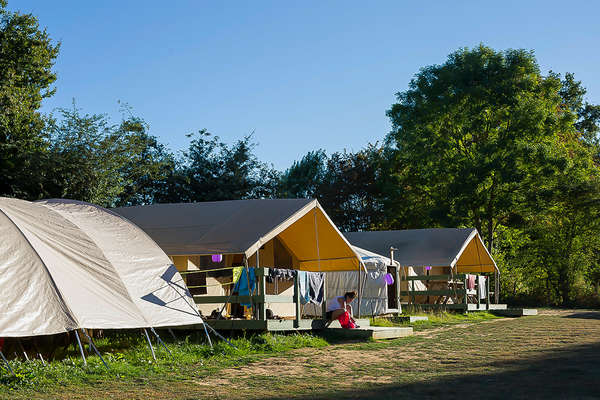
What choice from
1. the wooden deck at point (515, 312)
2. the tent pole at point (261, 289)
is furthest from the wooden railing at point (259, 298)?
the wooden deck at point (515, 312)

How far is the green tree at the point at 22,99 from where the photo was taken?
20172 mm

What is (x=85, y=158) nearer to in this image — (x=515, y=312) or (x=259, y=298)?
(x=259, y=298)

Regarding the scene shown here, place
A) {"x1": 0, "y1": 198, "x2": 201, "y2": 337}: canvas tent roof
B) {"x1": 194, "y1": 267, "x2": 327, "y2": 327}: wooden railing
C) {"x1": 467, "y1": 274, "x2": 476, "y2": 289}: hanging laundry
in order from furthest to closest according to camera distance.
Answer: {"x1": 467, "y1": 274, "x2": 476, "y2": 289}: hanging laundry, {"x1": 194, "y1": 267, "x2": 327, "y2": 327}: wooden railing, {"x1": 0, "y1": 198, "x2": 201, "y2": 337}: canvas tent roof

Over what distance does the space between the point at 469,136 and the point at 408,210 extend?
218 inches

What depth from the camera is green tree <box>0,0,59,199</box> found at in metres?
20.2

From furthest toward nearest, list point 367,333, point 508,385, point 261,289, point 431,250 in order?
point 431,250, point 367,333, point 261,289, point 508,385

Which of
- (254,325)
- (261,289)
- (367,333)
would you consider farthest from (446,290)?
(254,325)

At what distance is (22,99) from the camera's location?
21.5m

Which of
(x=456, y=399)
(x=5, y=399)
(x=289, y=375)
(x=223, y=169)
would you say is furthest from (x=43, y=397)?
(x=223, y=169)

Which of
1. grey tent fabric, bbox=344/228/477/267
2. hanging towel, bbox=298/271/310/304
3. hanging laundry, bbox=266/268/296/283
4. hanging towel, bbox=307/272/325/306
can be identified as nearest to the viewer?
hanging laundry, bbox=266/268/296/283

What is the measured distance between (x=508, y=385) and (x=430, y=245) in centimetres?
1781

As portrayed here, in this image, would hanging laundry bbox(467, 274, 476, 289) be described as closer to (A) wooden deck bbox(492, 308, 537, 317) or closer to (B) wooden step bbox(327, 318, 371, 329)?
(A) wooden deck bbox(492, 308, 537, 317)

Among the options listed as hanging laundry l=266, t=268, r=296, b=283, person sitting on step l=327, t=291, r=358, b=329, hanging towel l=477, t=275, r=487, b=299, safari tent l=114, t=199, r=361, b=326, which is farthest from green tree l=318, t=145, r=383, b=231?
hanging laundry l=266, t=268, r=296, b=283

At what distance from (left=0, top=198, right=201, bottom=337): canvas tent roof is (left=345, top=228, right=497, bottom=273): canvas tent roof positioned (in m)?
14.4
